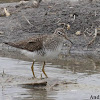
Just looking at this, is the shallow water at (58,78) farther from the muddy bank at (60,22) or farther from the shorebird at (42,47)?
the muddy bank at (60,22)

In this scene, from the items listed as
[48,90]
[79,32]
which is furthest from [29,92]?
[79,32]

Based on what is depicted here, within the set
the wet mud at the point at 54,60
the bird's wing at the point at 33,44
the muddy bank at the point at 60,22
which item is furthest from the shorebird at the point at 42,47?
the muddy bank at the point at 60,22

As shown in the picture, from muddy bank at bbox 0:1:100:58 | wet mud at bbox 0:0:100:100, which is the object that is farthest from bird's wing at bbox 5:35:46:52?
muddy bank at bbox 0:1:100:58

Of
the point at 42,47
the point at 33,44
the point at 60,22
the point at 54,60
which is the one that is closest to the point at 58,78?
the point at 42,47

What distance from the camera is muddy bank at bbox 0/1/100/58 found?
41.5 feet

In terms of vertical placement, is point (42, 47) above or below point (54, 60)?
above

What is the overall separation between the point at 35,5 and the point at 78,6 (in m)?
1.86

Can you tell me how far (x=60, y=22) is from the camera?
13.4 meters

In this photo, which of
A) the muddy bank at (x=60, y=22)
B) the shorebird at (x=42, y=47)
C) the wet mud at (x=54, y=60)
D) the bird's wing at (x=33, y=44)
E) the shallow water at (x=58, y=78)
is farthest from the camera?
the muddy bank at (x=60, y=22)

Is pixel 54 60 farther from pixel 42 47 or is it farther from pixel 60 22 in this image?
pixel 60 22

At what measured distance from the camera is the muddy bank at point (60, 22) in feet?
41.5

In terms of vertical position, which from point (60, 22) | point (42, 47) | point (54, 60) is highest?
point (42, 47)

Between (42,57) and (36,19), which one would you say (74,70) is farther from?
(36,19)

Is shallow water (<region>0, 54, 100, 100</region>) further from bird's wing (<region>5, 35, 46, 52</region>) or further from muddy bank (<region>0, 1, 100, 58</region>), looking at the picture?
muddy bank (<region>0, 1, 100, 58</region>)
